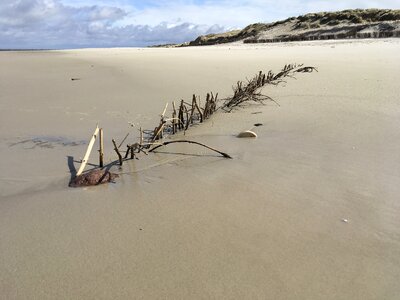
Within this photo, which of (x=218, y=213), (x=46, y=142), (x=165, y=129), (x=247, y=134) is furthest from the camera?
(x=165, y=129)

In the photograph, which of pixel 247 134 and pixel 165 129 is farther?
pixel 165 129

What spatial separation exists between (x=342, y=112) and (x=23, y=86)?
447 cm

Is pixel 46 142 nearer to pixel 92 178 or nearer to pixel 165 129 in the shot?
pixel 165 129

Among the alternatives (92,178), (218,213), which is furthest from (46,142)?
(218,213)

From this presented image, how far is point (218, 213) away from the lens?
73.8 inches

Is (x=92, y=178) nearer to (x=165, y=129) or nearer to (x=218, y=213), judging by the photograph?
(x=218, y=213)

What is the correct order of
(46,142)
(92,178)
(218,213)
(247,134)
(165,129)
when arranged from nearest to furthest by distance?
(218,213) → (92,178) → (247,134) → (46,142) → (165,129)

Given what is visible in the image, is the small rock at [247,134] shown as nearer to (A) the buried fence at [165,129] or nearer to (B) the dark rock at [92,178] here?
(A) the buried fence at [165,129]

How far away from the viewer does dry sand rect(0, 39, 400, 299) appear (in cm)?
140

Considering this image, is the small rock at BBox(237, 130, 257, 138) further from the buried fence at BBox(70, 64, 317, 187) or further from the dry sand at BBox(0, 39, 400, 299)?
the buried fence at BBox(70, 64, 317, 187)

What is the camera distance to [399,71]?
18.5ft

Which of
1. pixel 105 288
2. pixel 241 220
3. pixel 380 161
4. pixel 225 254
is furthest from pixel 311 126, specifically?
pixel 105 288

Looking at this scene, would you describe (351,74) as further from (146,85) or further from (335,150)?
(335,150)

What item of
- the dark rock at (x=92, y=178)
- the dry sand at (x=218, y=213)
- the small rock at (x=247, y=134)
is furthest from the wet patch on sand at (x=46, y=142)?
the small rock at (x=247, y=134)
